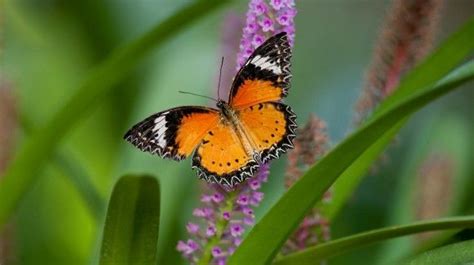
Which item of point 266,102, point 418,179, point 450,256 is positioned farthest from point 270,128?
point 418,179

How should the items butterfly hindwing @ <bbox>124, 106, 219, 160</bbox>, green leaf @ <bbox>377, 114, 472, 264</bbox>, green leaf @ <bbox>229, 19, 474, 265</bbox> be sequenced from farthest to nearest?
green leaf @ <bbox>377, 114, 472, 264</bbox> → butterfly hindwing @ <bbox>124, 106, 219, 160</bbox> → green leaf @ <bbox>229, 19, 474, 265</bbox>

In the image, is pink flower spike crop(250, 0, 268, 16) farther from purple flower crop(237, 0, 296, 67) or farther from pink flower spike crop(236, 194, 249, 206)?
pink flower spike crop(236, 194, 249, 206)

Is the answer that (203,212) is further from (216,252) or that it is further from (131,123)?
(131,123)

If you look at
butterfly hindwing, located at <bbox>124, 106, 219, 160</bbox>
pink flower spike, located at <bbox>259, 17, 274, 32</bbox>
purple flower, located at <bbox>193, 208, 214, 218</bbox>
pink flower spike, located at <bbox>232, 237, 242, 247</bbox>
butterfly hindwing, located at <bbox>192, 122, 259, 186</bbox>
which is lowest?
pink flower spike, located at <bbox>232, 237, 242, 247</bbox>

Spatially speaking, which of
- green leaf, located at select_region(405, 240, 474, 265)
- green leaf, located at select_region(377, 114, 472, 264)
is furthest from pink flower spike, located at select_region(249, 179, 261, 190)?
green leaf, located at select_region(377, 114, 472, 264)

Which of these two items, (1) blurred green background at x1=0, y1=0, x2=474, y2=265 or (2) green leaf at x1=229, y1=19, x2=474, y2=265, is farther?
(1) blurred green background at x1=0, y1=0, x2=474, y2=265

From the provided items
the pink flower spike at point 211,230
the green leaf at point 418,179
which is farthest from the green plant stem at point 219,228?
the green leaf at point 418,179
